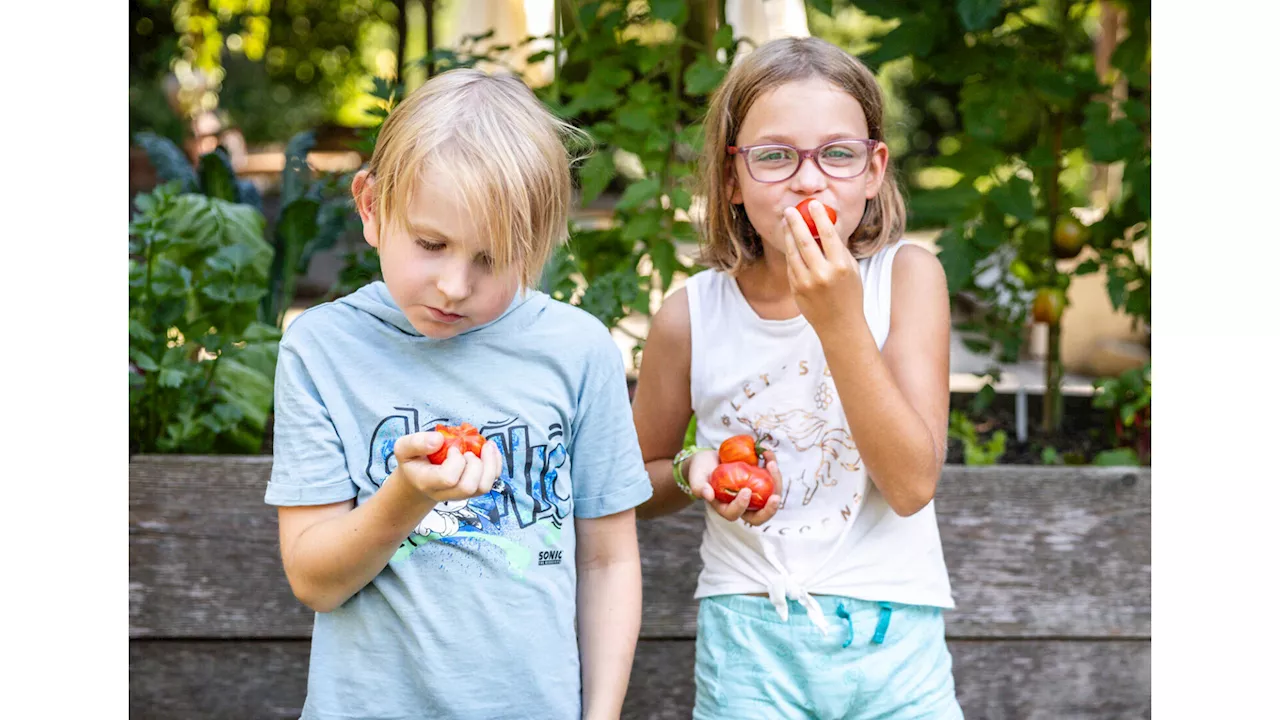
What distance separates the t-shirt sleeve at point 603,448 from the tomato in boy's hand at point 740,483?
0.12 metres

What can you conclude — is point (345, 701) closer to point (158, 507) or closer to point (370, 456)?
point (370, 456)

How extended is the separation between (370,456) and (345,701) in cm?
29

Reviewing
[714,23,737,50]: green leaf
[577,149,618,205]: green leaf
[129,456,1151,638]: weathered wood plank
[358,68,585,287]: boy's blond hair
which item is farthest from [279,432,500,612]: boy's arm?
[714,23,737,50]: green leaf

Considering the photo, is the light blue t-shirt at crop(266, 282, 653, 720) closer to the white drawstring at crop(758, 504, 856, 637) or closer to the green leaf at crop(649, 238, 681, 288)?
the white drawstring at crop(758, 504, 856, 637)

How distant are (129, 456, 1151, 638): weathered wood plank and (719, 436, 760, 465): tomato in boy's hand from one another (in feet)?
2.37

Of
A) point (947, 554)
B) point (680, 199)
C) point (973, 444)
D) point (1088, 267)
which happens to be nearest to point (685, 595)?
point (947, 554)

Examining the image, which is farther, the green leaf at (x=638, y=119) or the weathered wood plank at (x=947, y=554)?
the green leaf at (x=638, y=119)

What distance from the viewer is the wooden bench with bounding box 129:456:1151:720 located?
2.39 meters

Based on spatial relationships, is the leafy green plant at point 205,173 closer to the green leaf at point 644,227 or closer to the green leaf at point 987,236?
the green leaf at point 644,227

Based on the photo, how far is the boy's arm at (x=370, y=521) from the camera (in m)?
1.15

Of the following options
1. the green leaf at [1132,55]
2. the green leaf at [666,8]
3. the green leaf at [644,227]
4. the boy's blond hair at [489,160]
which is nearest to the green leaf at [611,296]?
the green leaf at [644,227]

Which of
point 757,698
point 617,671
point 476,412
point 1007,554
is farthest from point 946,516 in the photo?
point 476,412

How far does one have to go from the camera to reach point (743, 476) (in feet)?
5.19

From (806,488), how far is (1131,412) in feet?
4.82
